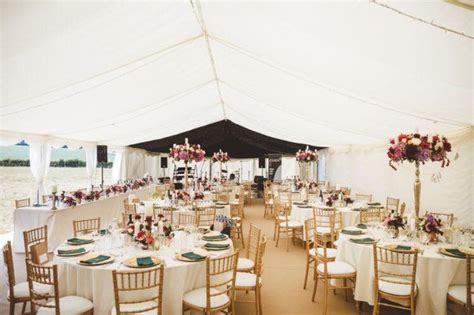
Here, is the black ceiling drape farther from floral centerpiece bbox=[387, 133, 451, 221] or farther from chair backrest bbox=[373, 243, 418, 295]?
chair backrest bbox=[373, 243, 418, 295]

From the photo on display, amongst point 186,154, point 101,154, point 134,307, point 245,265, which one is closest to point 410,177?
point 186,154

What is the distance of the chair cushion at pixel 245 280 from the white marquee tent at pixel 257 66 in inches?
111

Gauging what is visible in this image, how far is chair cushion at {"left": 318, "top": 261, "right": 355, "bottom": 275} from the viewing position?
4391 mm

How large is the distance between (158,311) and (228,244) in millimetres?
1369

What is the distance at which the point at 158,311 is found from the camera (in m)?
3.05

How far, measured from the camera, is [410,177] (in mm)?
8711

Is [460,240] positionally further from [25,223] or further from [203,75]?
[25,223]

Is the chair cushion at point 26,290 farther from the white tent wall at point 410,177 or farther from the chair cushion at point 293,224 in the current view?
the white tent wall at point 410,177

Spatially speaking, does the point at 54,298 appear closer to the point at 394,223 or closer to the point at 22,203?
the point at 394,223

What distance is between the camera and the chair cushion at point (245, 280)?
13.0ft

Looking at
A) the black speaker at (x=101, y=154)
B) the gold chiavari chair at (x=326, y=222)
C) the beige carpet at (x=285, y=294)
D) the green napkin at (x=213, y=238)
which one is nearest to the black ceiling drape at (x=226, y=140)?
the black speaker at (x=101, y=154)

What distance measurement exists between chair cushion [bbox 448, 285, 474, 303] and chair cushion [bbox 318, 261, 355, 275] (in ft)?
3.59

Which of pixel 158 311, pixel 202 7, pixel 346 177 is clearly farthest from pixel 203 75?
pixel 346 177

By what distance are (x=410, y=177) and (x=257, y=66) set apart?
18.0 ft
